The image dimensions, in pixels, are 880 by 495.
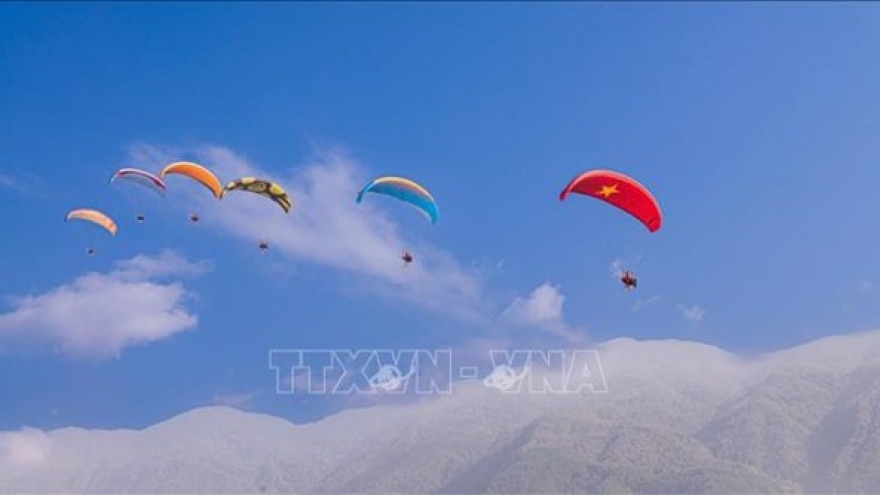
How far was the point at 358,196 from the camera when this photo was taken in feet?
190

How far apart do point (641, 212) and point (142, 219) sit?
36.0 m

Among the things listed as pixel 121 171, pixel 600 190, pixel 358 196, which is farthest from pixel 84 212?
pixel 600 190

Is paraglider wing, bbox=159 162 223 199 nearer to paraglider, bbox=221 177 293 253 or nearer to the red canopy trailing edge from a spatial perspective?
paraglider, bbox=221 177 293 253

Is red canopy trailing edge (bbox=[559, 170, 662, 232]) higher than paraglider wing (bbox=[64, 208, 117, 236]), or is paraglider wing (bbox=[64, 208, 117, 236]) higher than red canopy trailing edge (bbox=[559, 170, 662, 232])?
paraglider wing (bbox=[64, 208, 117, 236])

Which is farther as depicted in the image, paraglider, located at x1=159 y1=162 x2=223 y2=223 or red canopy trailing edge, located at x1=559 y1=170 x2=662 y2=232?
paraglider, located at x1=159 y1=162 x2=223 y2=223

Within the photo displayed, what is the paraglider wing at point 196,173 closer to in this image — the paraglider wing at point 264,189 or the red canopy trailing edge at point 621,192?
the paraglider wing at point 264,189

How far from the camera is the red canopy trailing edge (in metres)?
46.2

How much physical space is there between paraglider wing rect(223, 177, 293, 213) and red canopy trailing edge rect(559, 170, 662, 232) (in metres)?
25.5

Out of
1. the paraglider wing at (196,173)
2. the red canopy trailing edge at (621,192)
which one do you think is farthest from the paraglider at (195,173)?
the red canopy trailing edge at (621,192)

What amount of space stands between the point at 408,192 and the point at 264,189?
11.3 metres

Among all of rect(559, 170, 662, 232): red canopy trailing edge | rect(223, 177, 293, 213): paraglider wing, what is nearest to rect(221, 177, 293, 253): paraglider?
rect(223, 177, 293, 213): paraglider wing

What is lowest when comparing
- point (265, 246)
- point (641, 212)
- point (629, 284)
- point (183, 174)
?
point (629, 284)

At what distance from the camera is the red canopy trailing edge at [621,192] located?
151ft

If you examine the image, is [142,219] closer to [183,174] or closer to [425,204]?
[183,174]
